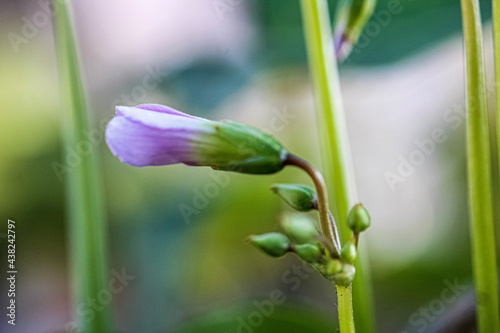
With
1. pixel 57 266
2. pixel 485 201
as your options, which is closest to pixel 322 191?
pixel 485 201

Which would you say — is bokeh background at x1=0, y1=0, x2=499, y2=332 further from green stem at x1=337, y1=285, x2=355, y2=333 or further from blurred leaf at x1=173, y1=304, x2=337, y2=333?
green stem at x1=337, y1=285, x2=355, y2=333

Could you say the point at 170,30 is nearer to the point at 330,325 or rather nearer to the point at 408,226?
the point at 408,226

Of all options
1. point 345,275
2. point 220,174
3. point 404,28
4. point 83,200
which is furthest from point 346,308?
point 404,28

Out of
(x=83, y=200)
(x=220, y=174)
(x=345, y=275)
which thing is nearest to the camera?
(x=345, y=275)

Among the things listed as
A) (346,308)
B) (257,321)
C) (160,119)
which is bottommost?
(257,321)

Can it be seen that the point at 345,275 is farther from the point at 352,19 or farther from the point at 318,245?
the point at 352,19

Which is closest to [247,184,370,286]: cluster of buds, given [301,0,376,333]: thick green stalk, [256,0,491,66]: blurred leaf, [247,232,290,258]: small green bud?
[247,232,290,258]: small green bud

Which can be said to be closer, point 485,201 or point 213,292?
point 485,201
